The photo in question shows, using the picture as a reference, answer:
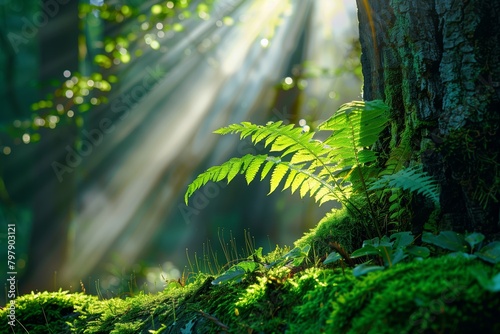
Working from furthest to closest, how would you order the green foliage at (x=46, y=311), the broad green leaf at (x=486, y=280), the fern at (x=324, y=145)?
the green foliage at (x=46, y=311), the fern at (x=324, y=145), the broad green leaf at (x=486, y=280)

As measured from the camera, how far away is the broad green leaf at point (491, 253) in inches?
66.7

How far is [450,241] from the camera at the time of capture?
1892 millimetres

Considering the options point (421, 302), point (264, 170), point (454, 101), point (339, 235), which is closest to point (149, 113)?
point (264, 170)

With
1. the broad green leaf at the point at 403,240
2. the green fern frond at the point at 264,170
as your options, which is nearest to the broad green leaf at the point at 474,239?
the broad green leaf at the point at 403,240

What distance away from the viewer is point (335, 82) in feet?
43.9

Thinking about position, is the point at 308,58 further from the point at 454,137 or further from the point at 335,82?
the point at 454,137

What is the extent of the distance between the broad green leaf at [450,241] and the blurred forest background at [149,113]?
22.2 feet

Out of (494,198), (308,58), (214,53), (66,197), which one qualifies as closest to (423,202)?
(494,198)

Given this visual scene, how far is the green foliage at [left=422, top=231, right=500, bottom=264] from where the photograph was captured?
5.65 feet

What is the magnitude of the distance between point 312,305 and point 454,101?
4.04 ft

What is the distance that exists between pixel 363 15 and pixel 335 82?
35.3 ft

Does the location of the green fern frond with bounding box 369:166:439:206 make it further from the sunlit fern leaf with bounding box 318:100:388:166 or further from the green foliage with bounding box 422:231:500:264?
the sunlit fern leaf with bounding box 318:100:388:166

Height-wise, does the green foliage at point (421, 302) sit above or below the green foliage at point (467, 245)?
below

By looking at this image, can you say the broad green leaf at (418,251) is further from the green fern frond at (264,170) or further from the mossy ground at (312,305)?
the green fern frond at (264,170)
